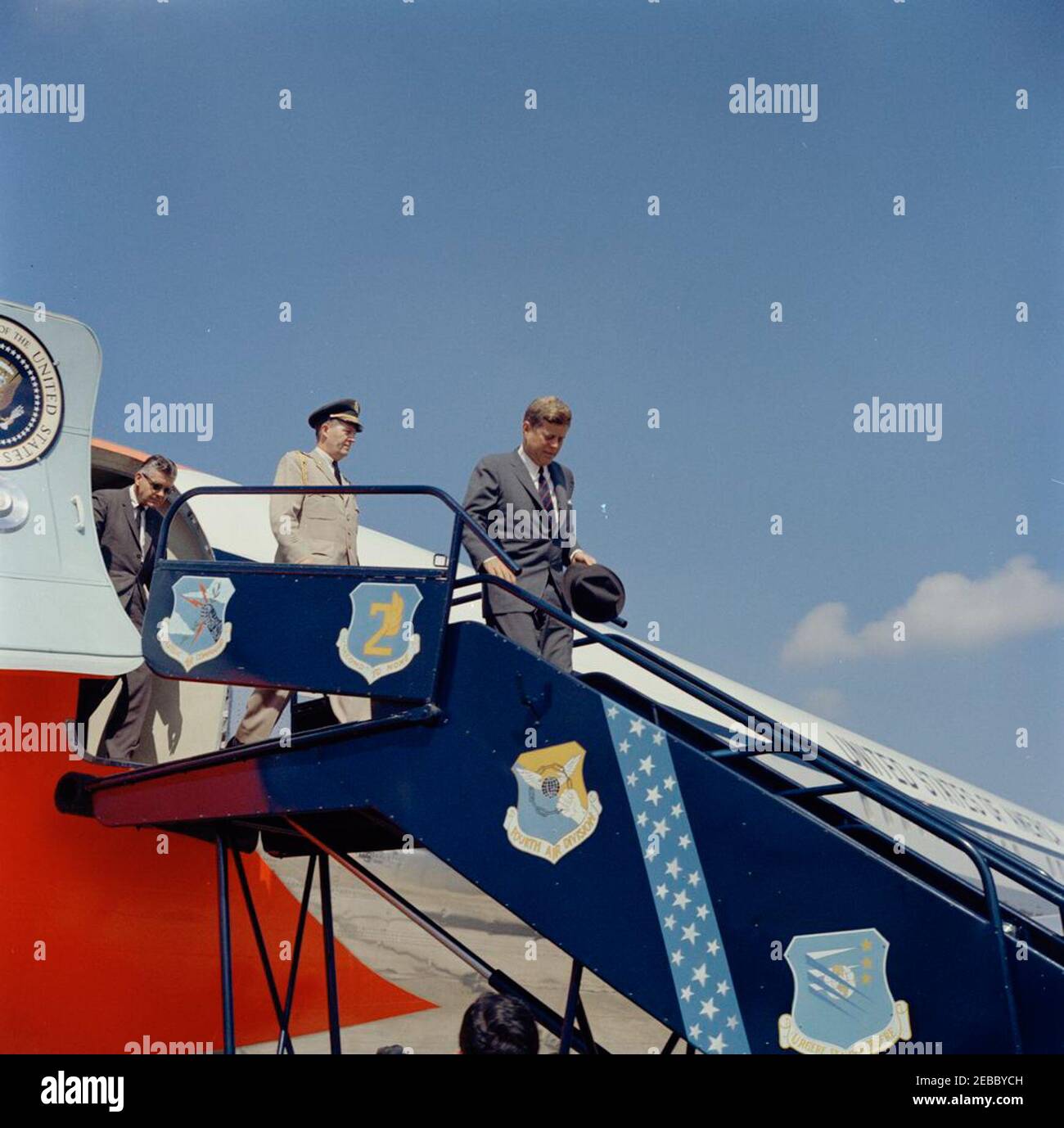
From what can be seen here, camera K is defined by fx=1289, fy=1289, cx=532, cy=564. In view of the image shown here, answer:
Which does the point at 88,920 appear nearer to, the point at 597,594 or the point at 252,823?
the point at 252,823

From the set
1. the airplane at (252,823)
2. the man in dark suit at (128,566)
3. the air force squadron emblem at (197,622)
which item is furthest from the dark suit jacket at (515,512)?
the man in dark suit at (128,566)

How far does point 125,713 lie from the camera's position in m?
7.13

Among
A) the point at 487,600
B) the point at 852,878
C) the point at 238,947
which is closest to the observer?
the point at 852,878

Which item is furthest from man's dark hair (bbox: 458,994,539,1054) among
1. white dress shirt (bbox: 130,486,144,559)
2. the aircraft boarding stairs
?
white dress shirt (bbox: 130,486,144,559)

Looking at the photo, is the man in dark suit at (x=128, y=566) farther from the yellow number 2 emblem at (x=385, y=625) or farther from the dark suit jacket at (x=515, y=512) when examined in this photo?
the yellow number 2 emblem at (x=385, y=625)

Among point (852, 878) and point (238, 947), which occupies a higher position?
point (852, 878)

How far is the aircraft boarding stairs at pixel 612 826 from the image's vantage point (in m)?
4.58

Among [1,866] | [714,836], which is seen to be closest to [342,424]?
[1,866]

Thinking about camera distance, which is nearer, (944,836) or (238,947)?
(944,836)

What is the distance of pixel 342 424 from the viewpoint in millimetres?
7426

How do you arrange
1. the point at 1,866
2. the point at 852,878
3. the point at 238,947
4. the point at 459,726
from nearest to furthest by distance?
the point at 852,878 < the point at 459,726 < the point at 1,866 < the point at 238,947
